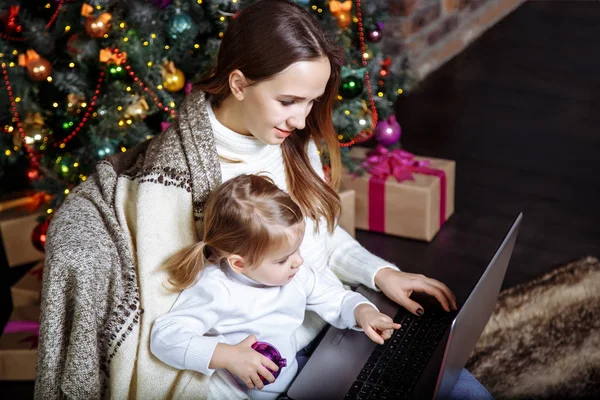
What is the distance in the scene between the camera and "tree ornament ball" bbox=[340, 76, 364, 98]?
2.50m

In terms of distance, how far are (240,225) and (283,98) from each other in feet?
0.80

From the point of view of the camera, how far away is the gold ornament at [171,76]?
2412mm

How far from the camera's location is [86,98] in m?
2.47

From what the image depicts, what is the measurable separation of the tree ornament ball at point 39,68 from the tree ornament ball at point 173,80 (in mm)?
355

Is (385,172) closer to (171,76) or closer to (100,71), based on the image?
(171,76)

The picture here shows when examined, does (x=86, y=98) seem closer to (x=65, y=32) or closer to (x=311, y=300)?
(x=65, y=32)

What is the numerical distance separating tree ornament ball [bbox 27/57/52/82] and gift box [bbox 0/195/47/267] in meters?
0.51

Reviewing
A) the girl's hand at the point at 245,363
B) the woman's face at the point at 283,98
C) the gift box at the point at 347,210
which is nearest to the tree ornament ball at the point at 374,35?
the gift box at the point at 347,210

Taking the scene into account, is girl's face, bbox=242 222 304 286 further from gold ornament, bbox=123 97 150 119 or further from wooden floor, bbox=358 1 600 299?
gold ornament, bbox=123 97 150 119

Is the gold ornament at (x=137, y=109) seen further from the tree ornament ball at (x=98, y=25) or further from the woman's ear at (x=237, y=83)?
the woman's ear at (x=237, y=83)

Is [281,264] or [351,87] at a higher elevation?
[281,264]

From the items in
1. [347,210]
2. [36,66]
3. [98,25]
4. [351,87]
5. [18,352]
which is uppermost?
[98,25]

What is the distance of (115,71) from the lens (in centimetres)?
231

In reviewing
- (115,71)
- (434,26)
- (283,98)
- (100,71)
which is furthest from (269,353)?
(434,26)
